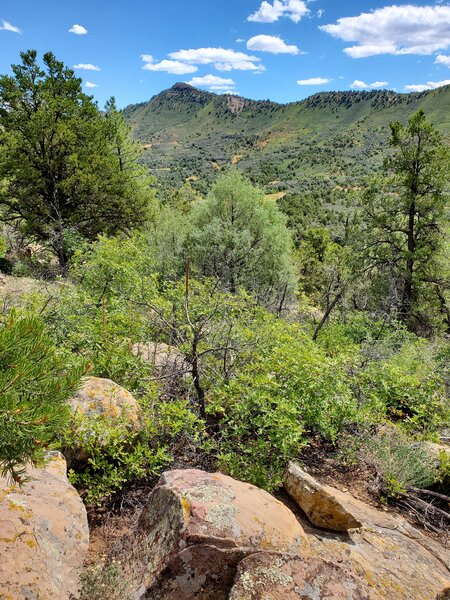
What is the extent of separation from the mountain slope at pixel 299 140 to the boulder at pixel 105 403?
76.0 m

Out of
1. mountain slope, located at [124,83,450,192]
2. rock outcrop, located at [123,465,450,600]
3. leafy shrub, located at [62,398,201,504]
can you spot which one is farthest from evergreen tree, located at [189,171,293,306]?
mountain slope, located at [124,83,450,192]

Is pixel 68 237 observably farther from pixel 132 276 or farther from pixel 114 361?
pixel 114 361

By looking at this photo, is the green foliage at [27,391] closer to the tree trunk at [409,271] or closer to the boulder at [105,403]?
the boulder at [105,403]

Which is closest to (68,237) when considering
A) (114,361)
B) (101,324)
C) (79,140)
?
(79,140)

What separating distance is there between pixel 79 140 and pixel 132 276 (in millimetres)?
14068

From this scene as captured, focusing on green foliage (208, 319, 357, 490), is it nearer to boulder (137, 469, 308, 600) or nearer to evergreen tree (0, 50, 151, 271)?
boulder (137, 469, 308, 600)

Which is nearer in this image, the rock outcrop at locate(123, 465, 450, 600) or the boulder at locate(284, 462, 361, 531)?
the rock outcrop at locate(123, 465, 450, 600)

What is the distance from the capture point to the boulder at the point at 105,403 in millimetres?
4949

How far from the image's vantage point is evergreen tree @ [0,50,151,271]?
17672 millimetres

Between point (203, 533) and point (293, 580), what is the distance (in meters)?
0.71

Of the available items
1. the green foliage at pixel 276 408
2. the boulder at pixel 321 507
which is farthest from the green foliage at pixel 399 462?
the boulder at pixel 321 507

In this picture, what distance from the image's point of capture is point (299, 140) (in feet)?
468

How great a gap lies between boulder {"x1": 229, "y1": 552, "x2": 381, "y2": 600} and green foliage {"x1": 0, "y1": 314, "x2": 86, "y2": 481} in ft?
5.43

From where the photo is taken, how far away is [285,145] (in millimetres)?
139250
